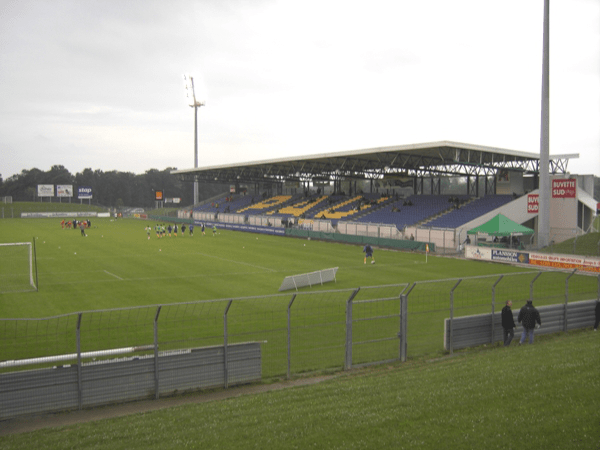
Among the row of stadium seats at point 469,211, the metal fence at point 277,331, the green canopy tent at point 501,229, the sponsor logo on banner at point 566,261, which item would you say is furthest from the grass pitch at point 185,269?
the row of stadium seats at point 469,211

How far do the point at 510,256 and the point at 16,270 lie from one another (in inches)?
1160

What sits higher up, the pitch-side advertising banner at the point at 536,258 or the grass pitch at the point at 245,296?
the pitch-side advertising banner at the point at 536,258

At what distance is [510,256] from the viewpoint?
32438mm

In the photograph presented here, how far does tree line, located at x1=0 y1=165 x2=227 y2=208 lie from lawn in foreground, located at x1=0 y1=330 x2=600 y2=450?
13834 cm

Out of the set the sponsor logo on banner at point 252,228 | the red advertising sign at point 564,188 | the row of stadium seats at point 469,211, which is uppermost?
the red advertising sign at point 564,188

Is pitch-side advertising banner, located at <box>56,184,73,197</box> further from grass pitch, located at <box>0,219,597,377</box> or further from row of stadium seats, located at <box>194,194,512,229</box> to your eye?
grass pitch, located at <box>0,219,597,377</box>

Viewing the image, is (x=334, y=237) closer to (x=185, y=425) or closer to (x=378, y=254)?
(x=378, y=254)

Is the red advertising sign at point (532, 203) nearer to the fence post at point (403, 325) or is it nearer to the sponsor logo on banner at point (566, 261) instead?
the sponsor logo on banner at point (566, 261)

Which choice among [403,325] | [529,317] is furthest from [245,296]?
[529,317]

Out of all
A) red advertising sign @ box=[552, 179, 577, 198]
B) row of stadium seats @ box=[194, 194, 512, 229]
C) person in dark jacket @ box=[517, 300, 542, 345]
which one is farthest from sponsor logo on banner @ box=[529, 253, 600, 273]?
person in dark jacket @ box=[517, 300, 542, 345]

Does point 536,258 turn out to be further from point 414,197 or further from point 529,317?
point 414,197

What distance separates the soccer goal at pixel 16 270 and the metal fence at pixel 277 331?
22.0 ft

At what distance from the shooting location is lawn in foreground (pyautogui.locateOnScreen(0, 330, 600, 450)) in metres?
6.48

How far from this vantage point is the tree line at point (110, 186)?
139000mm
